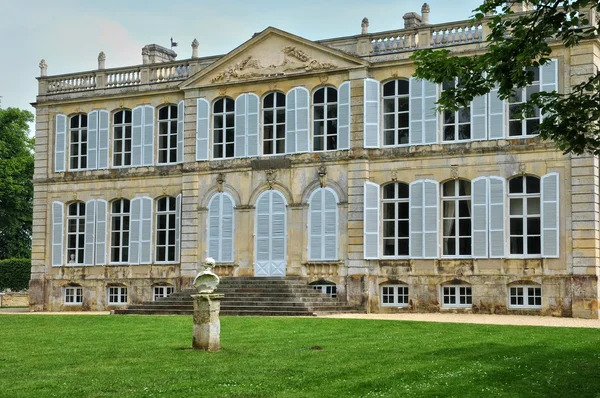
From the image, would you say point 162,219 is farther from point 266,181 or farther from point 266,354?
point 266,354

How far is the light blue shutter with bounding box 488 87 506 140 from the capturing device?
2622 centimetres

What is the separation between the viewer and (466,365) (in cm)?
1348

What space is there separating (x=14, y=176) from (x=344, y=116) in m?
22.8

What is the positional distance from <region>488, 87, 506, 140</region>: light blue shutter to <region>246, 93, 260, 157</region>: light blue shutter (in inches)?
305

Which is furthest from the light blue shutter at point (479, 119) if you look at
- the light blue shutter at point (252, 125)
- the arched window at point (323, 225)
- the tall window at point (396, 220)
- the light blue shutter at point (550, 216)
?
the light blue shutter at point (252, 125)

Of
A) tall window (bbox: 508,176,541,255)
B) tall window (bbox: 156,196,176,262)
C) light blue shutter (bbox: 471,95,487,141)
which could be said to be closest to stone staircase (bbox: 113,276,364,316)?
tall window (bbox: 156,196,176,262)

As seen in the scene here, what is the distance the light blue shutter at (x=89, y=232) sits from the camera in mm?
32531

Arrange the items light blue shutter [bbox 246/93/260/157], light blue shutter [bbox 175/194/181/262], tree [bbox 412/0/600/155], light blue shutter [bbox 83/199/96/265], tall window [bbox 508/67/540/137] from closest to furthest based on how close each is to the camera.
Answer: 1. tree [bbox 412/0/600/155]
2. tall window [bbox 508/67/540/137]
3. light blue shutter [bbox 246/93/260/157]
4. light blue shutter [bbox 175/194/181/262]
5. light blue shutter [bbox 83/199/96/265]

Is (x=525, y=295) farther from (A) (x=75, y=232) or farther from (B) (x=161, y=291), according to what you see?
(A) (x=75, y=232)

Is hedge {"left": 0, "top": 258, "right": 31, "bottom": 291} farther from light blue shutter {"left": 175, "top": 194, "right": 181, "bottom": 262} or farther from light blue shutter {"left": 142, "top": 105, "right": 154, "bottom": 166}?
light blue shutter {"left": 175, "top": 194, "right": 181, "bottom": 262}

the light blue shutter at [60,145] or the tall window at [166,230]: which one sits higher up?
the light blue shutter at [60,145]

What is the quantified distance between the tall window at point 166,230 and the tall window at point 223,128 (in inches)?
101

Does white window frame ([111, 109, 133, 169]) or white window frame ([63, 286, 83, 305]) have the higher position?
white window frame ([111, 109, 133, 169])

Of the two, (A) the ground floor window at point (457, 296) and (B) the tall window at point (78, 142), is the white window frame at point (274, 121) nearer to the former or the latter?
(A) the ground floor window at point (457, 296)
